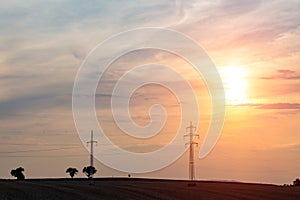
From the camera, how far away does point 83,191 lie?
217 ft

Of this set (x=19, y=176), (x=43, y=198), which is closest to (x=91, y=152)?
(x=43, y=198)

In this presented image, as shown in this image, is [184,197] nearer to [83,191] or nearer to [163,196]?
[163,196]

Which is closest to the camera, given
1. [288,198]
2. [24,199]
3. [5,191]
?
[24,199]

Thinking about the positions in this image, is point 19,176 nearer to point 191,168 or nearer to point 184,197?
point 191,168

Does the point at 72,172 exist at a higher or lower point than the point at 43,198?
higher

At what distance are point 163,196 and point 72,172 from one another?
80038 millimetres

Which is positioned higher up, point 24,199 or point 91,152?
point 91,152

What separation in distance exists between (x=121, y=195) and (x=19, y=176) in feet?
239

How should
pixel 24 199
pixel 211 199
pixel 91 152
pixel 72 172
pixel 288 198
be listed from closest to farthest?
pixel 24 199
pixel 211 199
pixel 288 198
pixel 91 152
pixel 72 172

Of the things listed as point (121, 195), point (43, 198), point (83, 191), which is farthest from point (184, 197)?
point (43, 198)

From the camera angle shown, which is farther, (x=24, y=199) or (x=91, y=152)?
(x=91, y=152)

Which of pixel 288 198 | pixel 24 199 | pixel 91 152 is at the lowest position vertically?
pixel 24 199

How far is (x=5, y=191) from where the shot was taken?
58812 millimetres

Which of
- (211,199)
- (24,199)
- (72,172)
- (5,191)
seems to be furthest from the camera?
(72,172)
